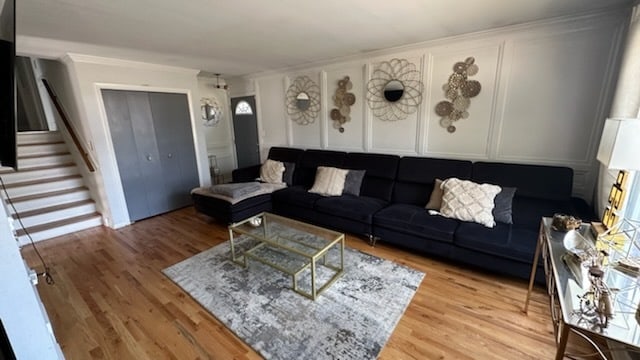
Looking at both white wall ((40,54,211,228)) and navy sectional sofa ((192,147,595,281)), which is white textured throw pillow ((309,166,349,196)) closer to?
navy sectional sofa ((192,147,595,281))

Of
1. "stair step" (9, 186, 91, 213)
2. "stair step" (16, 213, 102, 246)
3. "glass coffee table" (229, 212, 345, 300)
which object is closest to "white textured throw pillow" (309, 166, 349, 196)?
"glass coffee table" (229, 212, 345, 300)

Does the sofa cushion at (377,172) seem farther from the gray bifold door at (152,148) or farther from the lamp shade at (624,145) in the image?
the gray bifold door at (152,148)

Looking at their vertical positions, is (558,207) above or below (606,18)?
below

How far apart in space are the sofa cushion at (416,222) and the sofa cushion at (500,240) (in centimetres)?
10

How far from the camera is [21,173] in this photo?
3803 millimetres

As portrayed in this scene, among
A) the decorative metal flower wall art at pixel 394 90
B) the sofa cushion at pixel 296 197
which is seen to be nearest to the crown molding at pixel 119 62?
the sofa cushion at pixel 296 197

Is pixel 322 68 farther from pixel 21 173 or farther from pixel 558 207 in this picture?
pixel 21 173

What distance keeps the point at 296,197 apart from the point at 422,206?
155cm

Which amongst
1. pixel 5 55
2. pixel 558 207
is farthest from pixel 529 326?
pixel 5 55

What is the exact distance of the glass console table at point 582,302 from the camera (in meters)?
0.96

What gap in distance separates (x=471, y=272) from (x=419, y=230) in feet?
1.89

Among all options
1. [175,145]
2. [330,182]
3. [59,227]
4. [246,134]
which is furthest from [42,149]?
[330,182]

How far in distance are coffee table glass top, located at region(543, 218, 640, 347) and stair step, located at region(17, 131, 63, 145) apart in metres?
6.36

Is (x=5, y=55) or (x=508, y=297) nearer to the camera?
(x=5, y=55)
